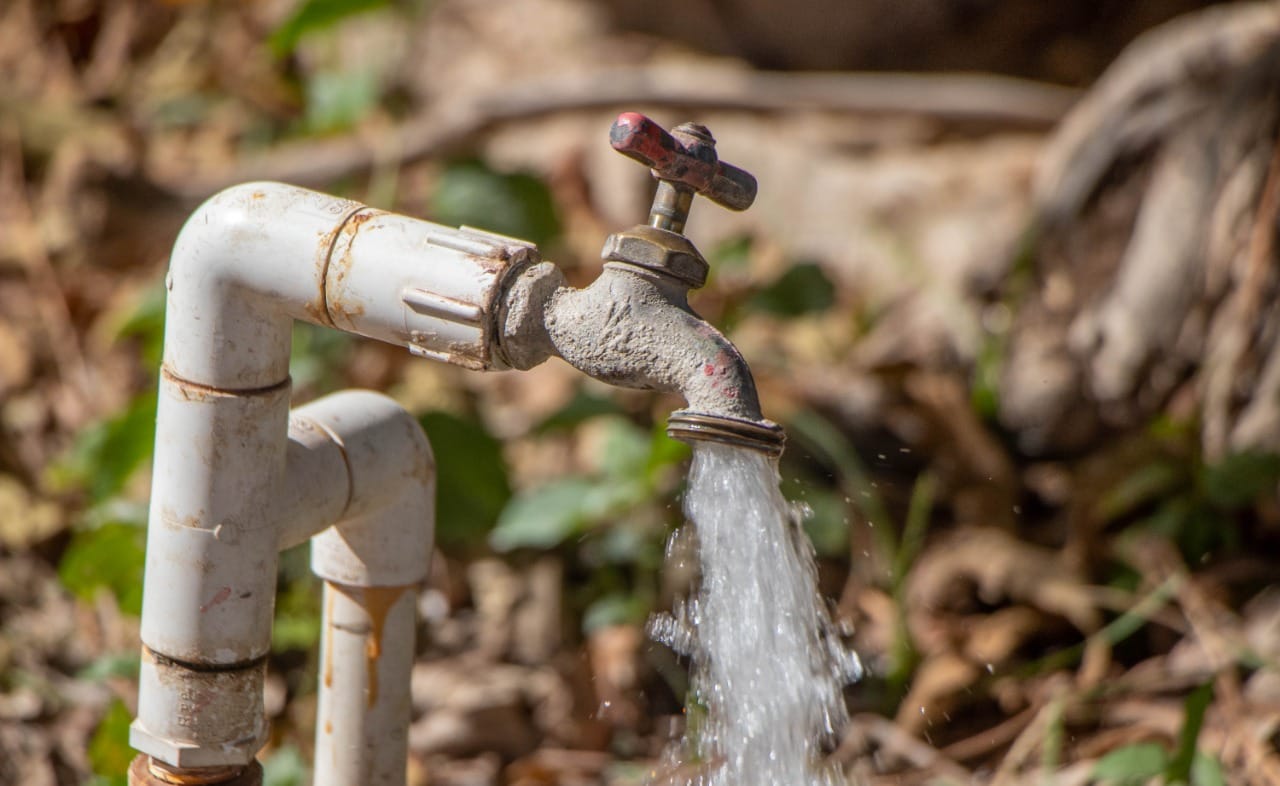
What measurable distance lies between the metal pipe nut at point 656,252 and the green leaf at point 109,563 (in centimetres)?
102

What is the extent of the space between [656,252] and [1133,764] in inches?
33.7

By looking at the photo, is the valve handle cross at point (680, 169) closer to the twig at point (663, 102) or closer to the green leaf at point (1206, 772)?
the green leaf at point (1206, 772)

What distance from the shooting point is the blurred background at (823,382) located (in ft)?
6.15

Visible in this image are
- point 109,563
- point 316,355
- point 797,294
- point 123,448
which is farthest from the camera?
point 797,294

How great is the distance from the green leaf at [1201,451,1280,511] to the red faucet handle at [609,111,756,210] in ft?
4.08

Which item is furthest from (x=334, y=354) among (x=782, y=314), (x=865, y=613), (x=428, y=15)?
(x=428, y=15)

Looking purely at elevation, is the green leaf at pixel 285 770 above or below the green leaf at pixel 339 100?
below

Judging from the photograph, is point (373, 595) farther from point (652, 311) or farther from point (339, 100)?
point (339, 100)

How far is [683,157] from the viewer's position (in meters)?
0.98

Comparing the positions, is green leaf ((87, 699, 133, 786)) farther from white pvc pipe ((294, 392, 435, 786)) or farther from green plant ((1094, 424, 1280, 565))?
green plant ((1094, 424, 1280, 565))

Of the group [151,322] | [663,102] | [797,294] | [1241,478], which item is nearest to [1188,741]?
[1241,478]

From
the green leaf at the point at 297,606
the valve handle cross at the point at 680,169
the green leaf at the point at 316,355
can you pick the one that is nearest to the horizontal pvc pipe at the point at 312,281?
the valve handle cross at the point at 680,169

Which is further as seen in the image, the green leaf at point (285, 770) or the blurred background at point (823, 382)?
the blurred background at point (823, 382)

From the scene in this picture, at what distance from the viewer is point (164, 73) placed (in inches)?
145
